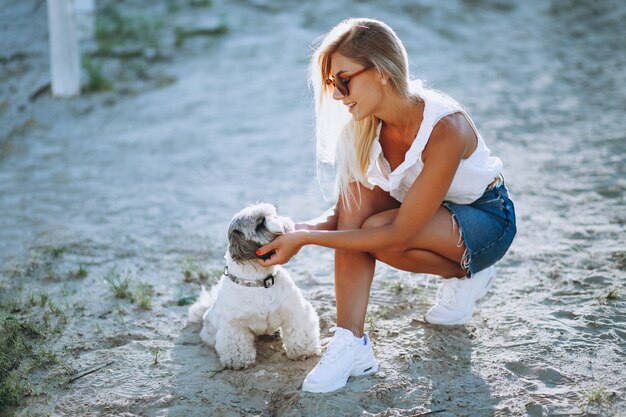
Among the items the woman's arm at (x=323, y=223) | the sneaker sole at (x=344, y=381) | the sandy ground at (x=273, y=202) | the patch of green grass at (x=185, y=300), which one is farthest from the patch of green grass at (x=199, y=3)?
the sneaker sole at (x=344, y=381)

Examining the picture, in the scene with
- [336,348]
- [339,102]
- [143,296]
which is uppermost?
[339,102]

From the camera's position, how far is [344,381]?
321cm

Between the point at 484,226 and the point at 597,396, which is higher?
the point at 484,226

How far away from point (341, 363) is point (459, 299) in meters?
0.86

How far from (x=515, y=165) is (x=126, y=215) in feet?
12.7

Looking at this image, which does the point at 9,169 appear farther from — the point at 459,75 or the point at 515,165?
the point at 459,75

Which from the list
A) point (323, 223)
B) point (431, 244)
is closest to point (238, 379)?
point (323, 223)

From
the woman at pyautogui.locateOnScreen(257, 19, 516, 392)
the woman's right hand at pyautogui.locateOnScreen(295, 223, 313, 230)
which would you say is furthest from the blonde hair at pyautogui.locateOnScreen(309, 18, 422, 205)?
the woman's right hand at pyautogui.locateOnScreen(295, 223, 313, 230)

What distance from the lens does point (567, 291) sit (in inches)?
160

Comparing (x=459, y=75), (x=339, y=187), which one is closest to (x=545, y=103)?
(x=459, y=75)

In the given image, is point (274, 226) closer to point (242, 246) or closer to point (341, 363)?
point (242, 246)

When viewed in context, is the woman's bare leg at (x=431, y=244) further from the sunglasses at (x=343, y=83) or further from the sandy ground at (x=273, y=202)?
the sunglasses at (x=343, y=83)

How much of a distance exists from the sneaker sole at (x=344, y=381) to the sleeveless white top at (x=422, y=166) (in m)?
0.92

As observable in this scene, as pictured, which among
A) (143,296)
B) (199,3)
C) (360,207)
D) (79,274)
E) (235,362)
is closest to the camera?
(235,362)
